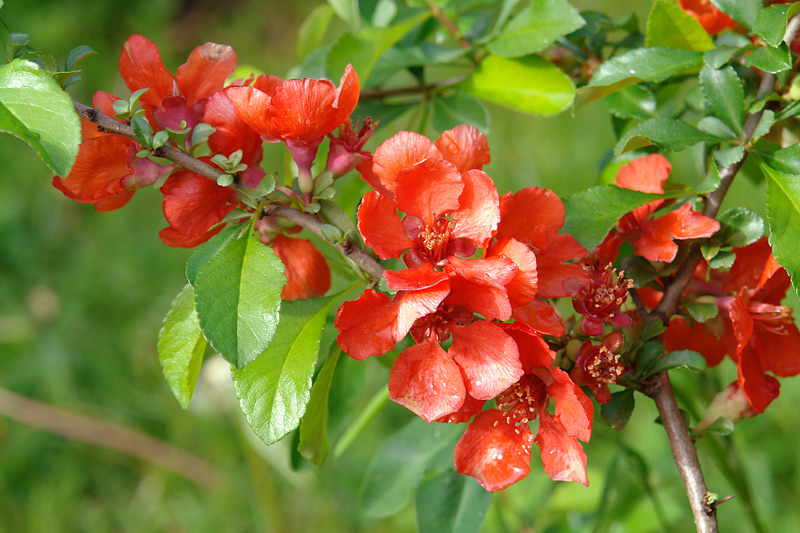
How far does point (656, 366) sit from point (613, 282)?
85 millimetres

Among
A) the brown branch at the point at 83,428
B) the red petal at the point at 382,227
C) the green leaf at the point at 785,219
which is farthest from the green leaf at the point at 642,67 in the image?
the brown branch at the point at 83,428

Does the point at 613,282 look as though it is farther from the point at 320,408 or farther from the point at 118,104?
the point at 118,104

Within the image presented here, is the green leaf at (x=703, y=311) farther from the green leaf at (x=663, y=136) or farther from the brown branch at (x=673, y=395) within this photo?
the green leaf at (x=663, y=136)

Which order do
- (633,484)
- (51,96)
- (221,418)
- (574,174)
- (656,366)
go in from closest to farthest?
1. (51,96)
2. (656,366)
3. (633,484)
4. (221,418)
5. (574,174)

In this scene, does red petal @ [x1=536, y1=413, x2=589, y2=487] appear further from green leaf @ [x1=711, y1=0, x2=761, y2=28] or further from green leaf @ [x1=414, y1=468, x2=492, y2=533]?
green leaf @ [x1=711, y1=0, x2=761, y2=28]

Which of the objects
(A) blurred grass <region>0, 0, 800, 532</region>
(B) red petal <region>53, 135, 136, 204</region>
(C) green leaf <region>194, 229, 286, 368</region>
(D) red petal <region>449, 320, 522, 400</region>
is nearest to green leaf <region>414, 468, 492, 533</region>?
(A) blurred grass <region>0, 0, 800, 532</region>

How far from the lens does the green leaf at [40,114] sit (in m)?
0.48

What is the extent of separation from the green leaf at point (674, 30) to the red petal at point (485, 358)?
40cm

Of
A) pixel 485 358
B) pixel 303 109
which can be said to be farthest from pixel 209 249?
pixel 485 358

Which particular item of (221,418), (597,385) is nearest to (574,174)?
(221,418)

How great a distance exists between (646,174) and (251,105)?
0.41 meters

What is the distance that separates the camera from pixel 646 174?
72 centimetres

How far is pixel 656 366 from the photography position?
0.62 metres

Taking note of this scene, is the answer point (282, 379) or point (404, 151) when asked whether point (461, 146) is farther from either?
point (282, 379)
